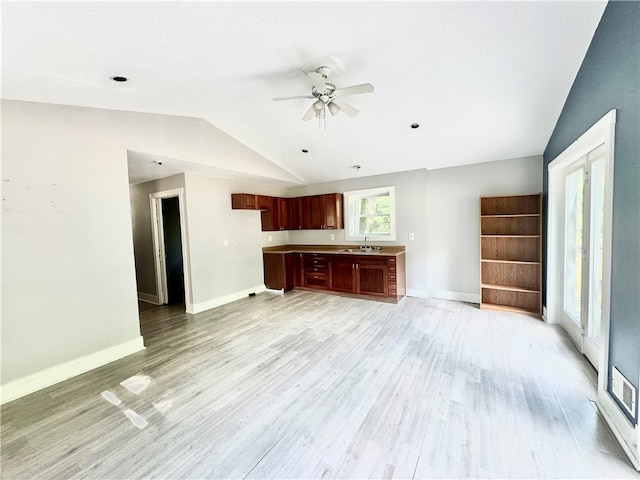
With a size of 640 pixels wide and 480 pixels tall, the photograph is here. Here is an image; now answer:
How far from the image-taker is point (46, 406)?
2.13 m

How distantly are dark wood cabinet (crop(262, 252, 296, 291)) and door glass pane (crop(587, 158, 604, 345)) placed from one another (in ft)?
14.4

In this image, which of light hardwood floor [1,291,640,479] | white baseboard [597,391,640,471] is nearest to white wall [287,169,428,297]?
light hardwood floor [1,291,640,479]

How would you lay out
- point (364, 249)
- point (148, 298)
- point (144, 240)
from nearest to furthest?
point (144, 240), point (148, 298), point (364, 249)

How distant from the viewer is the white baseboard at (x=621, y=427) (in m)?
1.46

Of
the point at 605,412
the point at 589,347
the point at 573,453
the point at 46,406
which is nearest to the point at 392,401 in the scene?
the point at 573,453

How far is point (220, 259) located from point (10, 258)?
2586 mm

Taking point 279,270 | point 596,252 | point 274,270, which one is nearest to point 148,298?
point 274,270

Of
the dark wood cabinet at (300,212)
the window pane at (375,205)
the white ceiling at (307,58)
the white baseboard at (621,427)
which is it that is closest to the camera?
the white baseboard at (621,427)

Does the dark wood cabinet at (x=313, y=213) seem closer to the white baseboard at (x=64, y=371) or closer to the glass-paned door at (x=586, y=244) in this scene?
the white baseboard at (x=64, y=371)

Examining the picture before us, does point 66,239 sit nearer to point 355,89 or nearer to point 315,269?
point 355,89

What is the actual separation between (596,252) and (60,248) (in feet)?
16.8

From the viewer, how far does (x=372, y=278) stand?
15.1ft

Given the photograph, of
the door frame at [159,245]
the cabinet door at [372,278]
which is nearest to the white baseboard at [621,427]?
the cabinet door at [372,278]

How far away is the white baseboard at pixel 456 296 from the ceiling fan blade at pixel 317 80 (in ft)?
12.8
